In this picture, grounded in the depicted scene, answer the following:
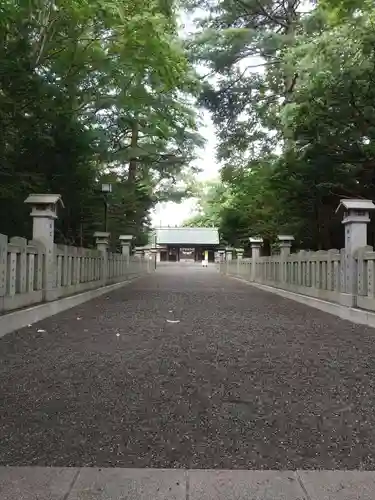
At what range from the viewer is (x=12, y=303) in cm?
755

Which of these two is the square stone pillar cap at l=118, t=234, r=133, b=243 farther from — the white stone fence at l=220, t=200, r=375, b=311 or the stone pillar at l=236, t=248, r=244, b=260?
the white stone fence at l=220, t=200, r=375, b=311

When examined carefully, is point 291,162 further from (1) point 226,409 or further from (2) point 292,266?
(1) point 226,409

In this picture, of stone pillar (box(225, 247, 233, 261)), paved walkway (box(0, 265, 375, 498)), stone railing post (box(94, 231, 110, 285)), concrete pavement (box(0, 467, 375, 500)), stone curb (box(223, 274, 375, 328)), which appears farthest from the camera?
stone pillar (box(225, 247, 233, 261))

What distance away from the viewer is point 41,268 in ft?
30.3

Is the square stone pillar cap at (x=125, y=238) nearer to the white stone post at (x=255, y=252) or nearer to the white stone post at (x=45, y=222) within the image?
the white stone post at (x=255, y=252)

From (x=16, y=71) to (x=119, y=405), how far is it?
7154mm

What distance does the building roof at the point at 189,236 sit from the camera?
5759cm

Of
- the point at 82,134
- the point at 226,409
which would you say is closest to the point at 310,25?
the point at 82,134

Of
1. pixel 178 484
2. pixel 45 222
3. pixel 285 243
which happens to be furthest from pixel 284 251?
pixel 178 484

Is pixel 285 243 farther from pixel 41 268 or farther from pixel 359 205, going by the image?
pixel 41 268

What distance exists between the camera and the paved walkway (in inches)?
120

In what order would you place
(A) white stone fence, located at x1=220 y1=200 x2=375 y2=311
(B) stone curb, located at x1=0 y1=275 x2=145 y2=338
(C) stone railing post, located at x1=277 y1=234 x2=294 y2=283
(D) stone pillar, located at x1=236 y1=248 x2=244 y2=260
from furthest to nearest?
(D) stone pillar, located at x1=236 y1=248 x2=244 y2=260 < (C) stone railing post, located at x1=277 y1=234 x2=294 y2=283 < (A) white stone fence, located at x1=220 y1=200 x2=375 y2=311 < (B) stone curb, located at x1=0 y1=275 x2=145 y2=338

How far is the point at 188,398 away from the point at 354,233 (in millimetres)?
6028

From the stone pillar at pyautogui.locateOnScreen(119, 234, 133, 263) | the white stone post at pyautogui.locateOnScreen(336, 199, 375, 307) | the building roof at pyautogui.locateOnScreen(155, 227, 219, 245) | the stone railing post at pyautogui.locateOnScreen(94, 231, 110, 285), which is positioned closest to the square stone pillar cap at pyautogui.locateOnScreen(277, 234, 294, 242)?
the stone railing post at pyautogui.locateOnScreen(94, 231, 110, 285)
